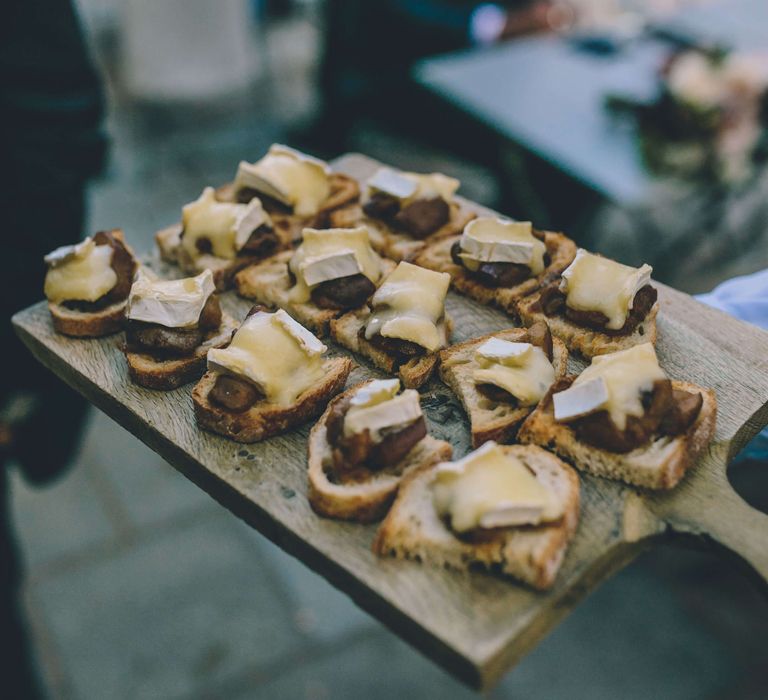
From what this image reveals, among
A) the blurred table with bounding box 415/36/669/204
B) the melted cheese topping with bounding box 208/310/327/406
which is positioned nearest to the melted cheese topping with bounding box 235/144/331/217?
the melted cheese topping with bounding box 208/310/327/406

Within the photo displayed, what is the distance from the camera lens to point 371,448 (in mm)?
2016

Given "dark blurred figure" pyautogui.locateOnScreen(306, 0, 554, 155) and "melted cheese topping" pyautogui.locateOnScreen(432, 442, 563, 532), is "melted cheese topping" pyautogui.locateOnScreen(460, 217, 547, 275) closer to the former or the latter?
"melted cheese topping" pyautogui.locateOnScreen(432, 442, 563, 532)

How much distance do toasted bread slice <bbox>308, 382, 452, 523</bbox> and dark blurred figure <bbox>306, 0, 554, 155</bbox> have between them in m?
4.94

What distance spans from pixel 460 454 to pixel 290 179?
1369mm

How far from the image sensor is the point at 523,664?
13.4ft

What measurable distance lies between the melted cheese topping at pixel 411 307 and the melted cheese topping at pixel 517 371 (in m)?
0.18

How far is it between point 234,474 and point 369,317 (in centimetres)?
68

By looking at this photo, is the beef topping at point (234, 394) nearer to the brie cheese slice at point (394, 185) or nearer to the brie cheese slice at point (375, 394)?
the brie cheese slice at point (375, 394)

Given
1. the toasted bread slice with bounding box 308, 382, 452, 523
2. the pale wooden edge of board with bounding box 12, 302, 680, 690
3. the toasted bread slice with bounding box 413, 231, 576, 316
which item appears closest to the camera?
the pale wooden edge of board with bounding box 12, 302, 680, 690

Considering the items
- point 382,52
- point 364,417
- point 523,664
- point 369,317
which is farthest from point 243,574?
point 382,52

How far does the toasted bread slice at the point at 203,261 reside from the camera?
288cm

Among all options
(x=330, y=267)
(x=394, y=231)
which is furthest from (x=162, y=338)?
(x=394, y=231)

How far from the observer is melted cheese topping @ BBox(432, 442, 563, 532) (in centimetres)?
181

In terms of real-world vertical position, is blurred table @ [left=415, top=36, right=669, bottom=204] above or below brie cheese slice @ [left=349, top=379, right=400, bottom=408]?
below
